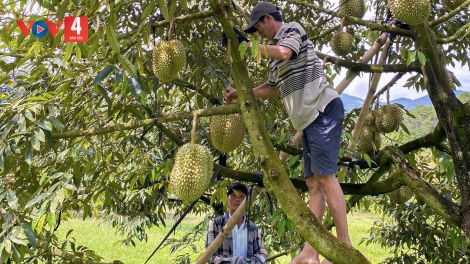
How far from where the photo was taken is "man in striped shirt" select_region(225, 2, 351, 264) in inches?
67.9

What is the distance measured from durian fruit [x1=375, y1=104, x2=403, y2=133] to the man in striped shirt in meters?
1.12

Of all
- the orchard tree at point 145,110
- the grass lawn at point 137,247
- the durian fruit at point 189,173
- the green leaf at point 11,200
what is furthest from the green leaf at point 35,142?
the grass lawn at point 137,247

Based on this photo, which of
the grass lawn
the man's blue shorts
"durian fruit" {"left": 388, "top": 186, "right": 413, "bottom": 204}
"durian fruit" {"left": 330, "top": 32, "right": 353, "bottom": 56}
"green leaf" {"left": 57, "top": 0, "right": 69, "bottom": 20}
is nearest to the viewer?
"green leaf" {"left": 57, "top": 0, "right": 69, "bottom": 20}

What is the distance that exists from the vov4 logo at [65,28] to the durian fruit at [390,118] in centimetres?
208

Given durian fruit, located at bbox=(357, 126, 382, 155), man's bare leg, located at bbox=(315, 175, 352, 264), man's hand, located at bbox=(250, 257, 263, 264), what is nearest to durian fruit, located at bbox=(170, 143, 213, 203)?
man's bare leg, located at bbox=(315, 175, 352, 264)

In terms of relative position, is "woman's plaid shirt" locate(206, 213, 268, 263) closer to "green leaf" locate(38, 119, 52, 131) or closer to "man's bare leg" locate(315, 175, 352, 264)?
"man's bare leg" locate(315, 175, 352, 264)

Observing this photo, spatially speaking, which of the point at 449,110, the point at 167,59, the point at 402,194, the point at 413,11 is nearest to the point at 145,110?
the point at 167,59

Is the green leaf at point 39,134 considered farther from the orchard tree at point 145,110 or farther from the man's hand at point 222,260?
the man's hand at point 222,260

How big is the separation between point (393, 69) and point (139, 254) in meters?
7.31

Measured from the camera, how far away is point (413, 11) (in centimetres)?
196

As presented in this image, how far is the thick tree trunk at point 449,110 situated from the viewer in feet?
6.34

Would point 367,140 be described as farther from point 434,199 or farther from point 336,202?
point 336,202

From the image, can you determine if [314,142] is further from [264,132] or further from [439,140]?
[439,140]

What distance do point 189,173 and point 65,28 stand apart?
2.11ft
